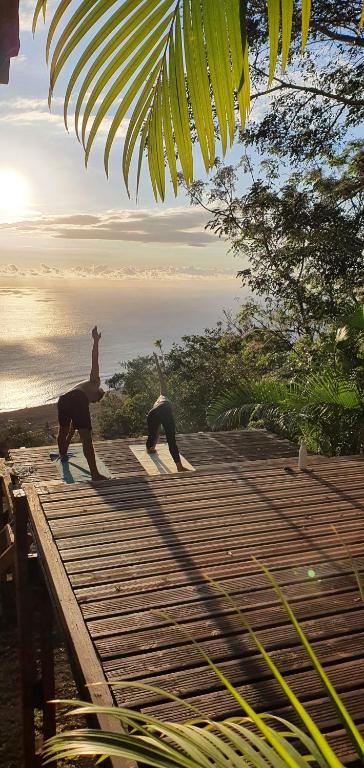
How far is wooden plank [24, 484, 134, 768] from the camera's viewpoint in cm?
252

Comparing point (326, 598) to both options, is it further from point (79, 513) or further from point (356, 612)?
point (79, 513)

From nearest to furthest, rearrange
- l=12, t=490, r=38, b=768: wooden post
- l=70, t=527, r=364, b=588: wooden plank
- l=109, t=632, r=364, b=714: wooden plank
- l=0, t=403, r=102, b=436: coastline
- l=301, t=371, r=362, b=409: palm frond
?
l=109, t=632, r=364, b=714: wooden plank
l=70, t=527, r=364, b=588: wooden plank
l=12, t=490, r=38, b=768: wooden post
l=301, t=371, r=362, b=409: palm frond
l=0, t=403, r=102, b=436: coastline

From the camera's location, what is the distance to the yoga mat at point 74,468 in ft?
23.2

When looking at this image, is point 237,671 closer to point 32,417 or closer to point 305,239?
point 305,239

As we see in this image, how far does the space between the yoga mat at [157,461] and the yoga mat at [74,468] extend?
546 millimetres

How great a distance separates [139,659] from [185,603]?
54 cm

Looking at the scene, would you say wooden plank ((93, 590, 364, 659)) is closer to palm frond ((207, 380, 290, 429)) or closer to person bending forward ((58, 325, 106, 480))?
person bending forward ((58, 325, 106, 480))

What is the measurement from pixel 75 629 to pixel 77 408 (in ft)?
11.8

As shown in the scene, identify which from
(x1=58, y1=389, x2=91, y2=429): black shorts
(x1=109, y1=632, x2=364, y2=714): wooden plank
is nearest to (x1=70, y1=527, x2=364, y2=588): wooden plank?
(x1=109, y1=632, x2=364, y2=714): wooden plank

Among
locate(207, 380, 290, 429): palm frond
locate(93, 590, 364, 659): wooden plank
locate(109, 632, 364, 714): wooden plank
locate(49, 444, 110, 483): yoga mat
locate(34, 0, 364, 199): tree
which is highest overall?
locate(34, 0, 364, 199): tree

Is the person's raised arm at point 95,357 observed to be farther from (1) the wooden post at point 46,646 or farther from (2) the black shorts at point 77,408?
(1) the wooden post at point 46,646

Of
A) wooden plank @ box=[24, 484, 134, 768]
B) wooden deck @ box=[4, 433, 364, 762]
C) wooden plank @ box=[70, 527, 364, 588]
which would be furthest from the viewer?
wooden plank @ box=[70, 527, 364, 588]

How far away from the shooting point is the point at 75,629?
309 centimetres

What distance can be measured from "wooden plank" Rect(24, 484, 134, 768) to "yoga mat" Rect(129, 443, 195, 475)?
3146 mm
